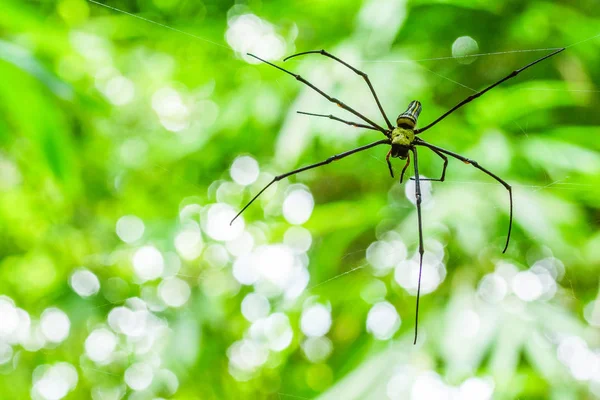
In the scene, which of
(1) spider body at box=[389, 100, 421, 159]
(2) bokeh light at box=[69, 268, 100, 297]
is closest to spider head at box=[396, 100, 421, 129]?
(1) spider body at box=[389, 100, 421, 159]

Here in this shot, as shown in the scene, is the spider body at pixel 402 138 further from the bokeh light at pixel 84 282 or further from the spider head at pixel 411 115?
the bokeh light at pixel 84 282

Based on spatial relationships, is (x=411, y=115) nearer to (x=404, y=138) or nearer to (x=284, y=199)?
Result: (x=404, y=138)

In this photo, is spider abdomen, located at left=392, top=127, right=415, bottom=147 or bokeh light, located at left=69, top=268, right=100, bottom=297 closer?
spider abdomen, located at left=392, top=127, right=415, bottom=147

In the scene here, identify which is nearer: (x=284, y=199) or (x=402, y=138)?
(x=402, y=138)

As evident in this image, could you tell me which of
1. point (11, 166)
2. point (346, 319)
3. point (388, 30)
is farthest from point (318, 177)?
point (11, 166)

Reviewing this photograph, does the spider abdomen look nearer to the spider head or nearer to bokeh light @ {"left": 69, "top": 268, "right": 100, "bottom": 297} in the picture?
the spider head

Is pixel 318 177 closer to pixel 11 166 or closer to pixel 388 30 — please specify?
pixel 388 30

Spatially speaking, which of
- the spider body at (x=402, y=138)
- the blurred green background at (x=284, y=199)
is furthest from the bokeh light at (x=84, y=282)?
the spider body at (x=402, y=138)

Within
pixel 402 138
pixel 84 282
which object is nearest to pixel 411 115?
pixel 402 138
